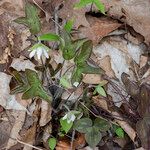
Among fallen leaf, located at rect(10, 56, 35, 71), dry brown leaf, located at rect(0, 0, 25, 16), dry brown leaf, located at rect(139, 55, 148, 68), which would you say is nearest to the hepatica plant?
fallen leaf, located at rect(10, 56, 35, 71)

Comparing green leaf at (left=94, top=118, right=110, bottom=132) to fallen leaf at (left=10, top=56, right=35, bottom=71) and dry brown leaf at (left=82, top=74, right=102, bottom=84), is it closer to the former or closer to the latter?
dry brown leaf at (left=82, top=74, right=102, bottom=84)

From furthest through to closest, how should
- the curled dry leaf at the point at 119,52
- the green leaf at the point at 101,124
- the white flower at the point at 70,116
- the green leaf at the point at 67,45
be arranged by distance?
the curled dry leaf at the point at 119,52 → the green leaf at the point at 101,124 → the white flower at the point at 70,116 → the green leaf at the point at 67,45

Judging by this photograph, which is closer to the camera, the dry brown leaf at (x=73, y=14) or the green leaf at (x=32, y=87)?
the green leaf at (x=32, y=87)

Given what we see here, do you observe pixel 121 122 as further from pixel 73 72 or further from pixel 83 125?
pixel 73 72

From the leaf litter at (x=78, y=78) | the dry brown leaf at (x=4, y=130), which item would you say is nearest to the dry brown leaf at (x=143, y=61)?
the leaf litter at (x=78, y=78)

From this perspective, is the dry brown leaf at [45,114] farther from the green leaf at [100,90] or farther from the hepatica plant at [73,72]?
the green leaf at [100,90]

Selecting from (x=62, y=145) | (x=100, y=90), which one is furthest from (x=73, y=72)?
(x=62, y=145)

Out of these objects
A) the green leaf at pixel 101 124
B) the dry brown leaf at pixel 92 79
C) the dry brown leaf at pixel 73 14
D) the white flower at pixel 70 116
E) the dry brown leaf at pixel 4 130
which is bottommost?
the dry brown leaf at pixel 4 130
